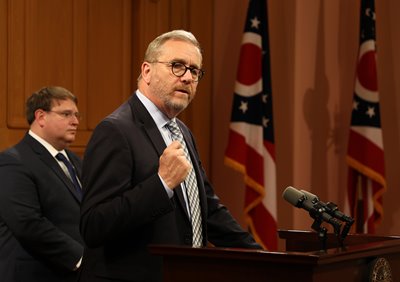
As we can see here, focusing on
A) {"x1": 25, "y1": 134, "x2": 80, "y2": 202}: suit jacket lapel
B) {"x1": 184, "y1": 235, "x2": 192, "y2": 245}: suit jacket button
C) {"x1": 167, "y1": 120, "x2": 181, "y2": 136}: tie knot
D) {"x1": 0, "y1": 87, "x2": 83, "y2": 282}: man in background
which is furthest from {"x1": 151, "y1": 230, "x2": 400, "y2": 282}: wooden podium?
{"x1": 25, "y1": 134, "x2": 80, "y2": 202}: suit jacket lapel

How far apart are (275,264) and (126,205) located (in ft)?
1.87

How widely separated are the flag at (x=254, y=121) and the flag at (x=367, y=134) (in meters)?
0.65

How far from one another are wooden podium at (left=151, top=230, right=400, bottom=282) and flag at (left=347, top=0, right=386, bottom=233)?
3482 mm

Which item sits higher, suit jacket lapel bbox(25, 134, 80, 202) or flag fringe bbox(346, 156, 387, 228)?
suit jacket lapel bbox(25, 134, 80, 202)

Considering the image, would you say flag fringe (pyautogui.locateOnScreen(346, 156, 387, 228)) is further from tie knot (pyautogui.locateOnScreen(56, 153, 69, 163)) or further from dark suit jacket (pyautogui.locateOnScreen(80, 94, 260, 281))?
dark suit jacket (pyautogui.locateOnScreen(80, 94, 260, 281))

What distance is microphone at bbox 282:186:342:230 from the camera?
2.64m

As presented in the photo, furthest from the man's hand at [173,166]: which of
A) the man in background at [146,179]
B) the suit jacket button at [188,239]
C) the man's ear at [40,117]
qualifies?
the man's ear at [40,117]

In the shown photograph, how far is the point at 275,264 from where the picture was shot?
7.56ft

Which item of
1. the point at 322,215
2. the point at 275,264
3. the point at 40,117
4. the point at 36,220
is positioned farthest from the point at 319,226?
the point at 40,117

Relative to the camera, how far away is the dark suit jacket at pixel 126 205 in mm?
2629

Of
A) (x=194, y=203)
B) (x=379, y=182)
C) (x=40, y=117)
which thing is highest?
(x=40, y=117)

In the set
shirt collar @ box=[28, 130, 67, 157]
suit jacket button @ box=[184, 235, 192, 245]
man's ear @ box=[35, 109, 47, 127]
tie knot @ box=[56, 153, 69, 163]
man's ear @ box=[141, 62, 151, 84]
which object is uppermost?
man's ear @ box=[141, 62, 151, 84]

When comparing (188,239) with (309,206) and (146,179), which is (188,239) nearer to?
(146,179)

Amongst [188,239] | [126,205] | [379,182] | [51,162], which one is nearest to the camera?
[126,205]
